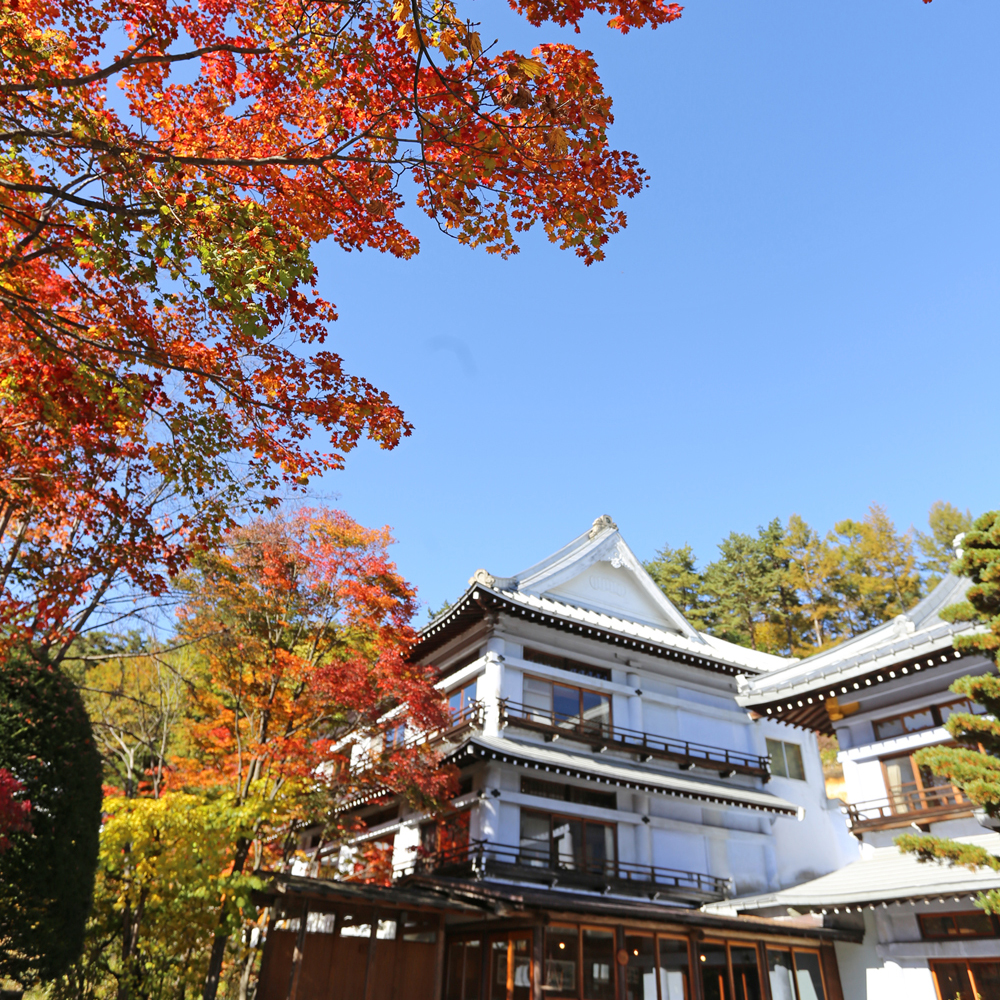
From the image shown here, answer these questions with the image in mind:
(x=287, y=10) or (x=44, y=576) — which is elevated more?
(x=287, y=10)

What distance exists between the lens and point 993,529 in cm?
1155

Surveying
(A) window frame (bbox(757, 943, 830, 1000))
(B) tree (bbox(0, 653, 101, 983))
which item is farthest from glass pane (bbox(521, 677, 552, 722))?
(B) tree (bbox(0, 653, 101, 983))

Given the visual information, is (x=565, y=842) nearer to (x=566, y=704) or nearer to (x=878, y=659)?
(x=566, y=704)

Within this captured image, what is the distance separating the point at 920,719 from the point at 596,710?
8.78 metres

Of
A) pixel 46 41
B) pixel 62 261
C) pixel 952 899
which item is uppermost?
pixel 46 41

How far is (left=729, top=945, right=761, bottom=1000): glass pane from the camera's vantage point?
52.2 feet

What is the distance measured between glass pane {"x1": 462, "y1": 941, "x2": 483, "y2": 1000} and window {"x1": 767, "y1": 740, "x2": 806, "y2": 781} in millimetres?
12972

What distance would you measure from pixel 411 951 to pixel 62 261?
14.3m

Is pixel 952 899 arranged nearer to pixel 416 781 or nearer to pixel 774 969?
pixel 774 969

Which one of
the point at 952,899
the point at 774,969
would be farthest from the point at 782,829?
the point at 952,899

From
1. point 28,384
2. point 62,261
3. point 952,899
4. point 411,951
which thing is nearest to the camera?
point 62,261

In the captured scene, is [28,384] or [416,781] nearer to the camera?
[28,384]

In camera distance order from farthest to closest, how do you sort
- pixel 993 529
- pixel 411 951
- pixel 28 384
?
pixel 411 951
pixel 993 529
pixel 28 384

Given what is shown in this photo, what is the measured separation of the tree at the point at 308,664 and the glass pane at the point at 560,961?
4.08m
